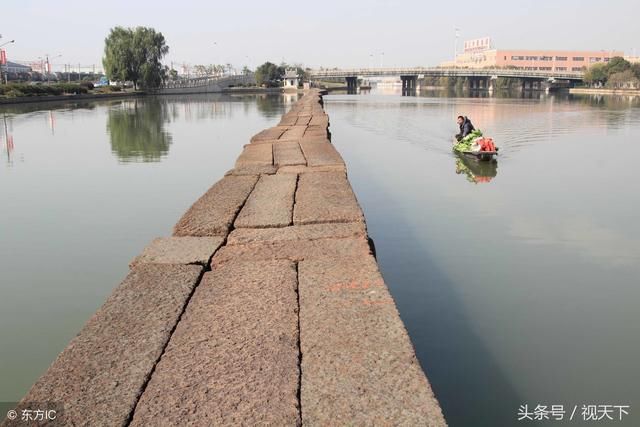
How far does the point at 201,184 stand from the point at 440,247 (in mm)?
5441

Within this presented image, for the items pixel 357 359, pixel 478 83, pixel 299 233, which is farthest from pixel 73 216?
Result: pixel 478 83

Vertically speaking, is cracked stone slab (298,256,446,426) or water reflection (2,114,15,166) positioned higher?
water reflection (2,114,15,166)

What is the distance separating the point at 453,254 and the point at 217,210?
9.11 feet

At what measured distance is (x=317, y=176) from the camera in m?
8.08

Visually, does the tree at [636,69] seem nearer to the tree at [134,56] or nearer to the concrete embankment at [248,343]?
the tree at [134,56]

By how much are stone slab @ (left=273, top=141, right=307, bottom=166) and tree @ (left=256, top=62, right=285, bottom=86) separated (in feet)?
289

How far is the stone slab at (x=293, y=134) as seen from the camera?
1360 centimetres

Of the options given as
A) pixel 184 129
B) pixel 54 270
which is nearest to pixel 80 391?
pixel 54 270

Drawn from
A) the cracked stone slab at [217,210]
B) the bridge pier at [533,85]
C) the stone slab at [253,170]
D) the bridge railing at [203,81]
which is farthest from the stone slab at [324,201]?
the bridge pier at [533,85]

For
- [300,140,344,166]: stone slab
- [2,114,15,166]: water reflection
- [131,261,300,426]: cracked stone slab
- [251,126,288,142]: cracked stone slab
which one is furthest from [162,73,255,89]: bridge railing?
[131,261,300,426]: cracked stone slab

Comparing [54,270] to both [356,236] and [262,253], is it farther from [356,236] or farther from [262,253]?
[356,236]

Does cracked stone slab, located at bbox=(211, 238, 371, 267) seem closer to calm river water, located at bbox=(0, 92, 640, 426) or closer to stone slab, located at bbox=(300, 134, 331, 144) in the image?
calm river water, located at bbox=(0, 92, 640, 426)

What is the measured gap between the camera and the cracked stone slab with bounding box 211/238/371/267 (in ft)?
14.5

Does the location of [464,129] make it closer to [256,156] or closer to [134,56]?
[256,156]
